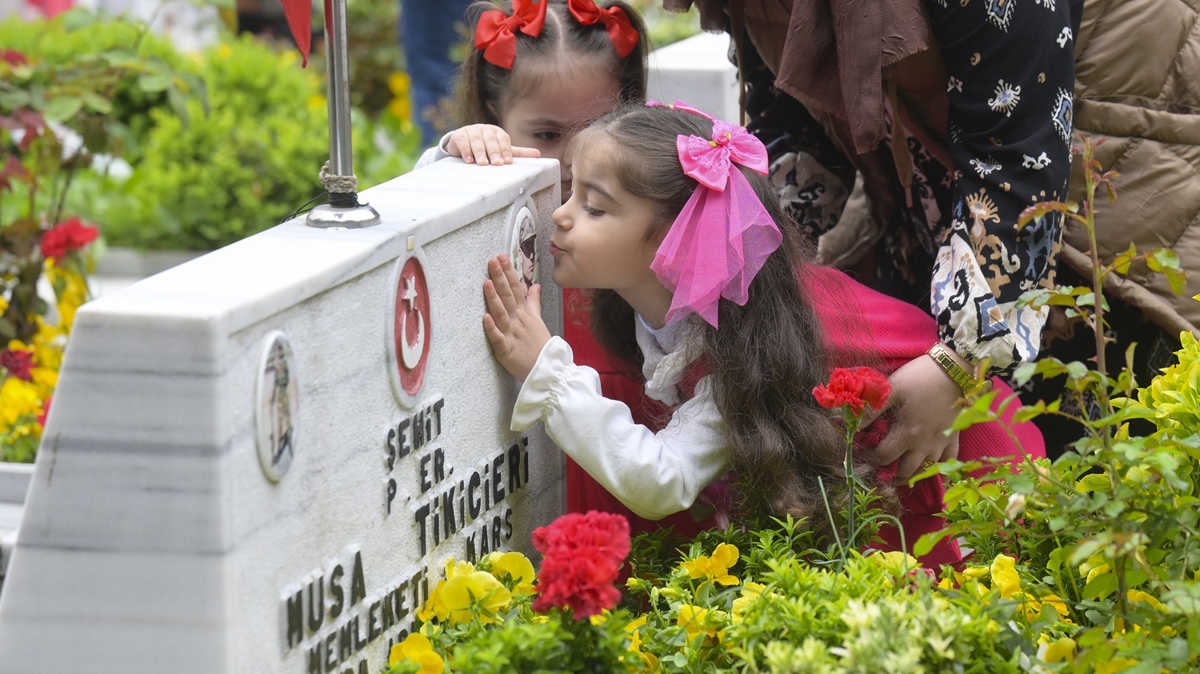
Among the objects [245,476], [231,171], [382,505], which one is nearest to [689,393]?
[382,505]

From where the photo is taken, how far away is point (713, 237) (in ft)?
6.72

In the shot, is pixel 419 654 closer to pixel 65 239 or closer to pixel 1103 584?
pixel 1103 584

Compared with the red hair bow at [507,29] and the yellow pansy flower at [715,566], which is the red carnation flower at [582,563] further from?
the red hair bow at [507,29]

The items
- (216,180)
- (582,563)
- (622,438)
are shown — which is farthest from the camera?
(216,180)

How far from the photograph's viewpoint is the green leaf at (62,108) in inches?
130

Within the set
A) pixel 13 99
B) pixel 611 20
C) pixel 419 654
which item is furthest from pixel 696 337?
pixel 13 99

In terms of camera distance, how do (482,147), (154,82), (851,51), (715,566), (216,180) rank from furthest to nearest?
(216,180)
(154,82)
(482,147)
(851,51)
(715,566)

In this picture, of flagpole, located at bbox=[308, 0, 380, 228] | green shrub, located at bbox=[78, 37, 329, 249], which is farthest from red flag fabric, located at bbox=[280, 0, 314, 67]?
green shrub, located at bbox=[78, 37, 329, 249]

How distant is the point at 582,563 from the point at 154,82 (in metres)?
2.54

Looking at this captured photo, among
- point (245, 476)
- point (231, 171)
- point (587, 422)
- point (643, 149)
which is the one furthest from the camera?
point (231, 171)

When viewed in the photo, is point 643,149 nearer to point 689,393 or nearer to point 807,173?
point 689,393

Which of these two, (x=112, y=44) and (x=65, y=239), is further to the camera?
(x=112, y=44)

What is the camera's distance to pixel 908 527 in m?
2.27

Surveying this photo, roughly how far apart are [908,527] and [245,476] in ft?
4.08
